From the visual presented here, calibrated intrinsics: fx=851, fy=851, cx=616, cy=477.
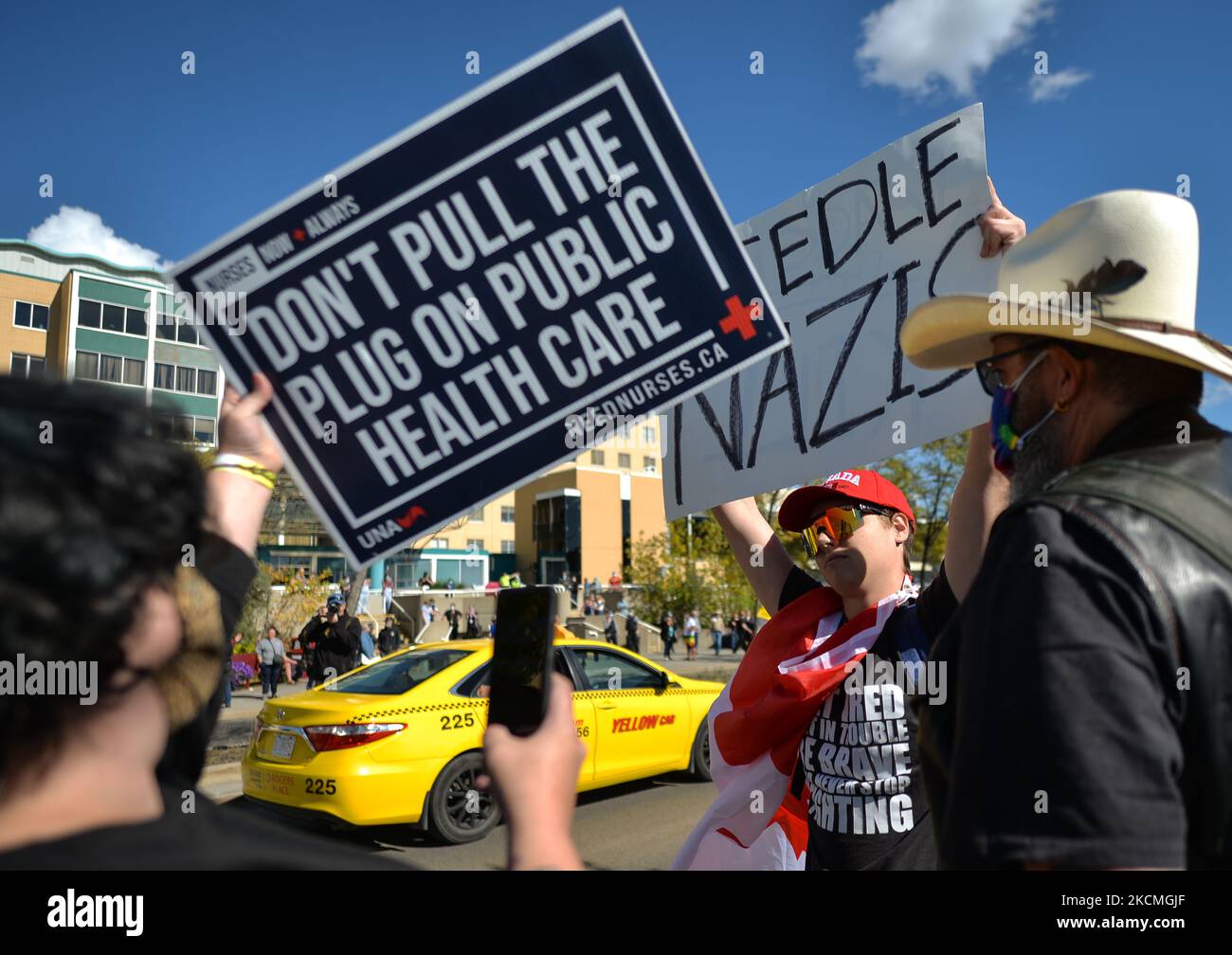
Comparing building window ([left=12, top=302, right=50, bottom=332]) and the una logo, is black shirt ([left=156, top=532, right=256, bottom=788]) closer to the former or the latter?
the una logo

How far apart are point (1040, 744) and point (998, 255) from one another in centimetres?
184

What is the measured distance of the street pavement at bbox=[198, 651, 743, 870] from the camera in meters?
6.27

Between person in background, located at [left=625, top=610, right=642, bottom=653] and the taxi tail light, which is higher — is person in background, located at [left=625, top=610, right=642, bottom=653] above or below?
below

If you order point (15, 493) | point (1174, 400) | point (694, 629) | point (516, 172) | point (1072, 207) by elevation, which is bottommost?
point (694, 629)

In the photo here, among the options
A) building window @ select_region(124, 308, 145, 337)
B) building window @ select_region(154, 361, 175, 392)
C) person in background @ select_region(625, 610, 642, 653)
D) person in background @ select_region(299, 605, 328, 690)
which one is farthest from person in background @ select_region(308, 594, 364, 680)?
building window @ select_region(124, 308, 145, 337)

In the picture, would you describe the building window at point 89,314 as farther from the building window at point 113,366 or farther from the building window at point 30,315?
the building window at point 30,315

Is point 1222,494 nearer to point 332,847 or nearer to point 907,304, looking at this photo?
point 332,847

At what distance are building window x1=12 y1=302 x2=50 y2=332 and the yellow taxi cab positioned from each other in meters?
45.7

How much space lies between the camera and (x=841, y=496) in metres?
2.83

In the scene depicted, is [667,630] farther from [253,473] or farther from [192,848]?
[192,848]

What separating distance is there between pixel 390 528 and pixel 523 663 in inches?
20.3

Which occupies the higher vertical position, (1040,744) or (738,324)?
(738,324)
